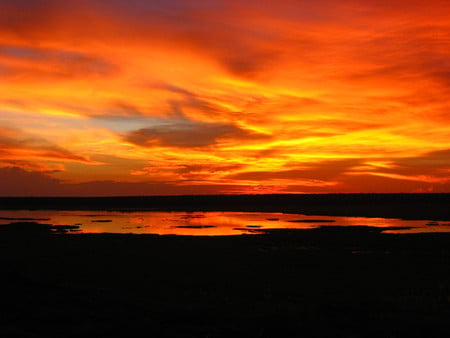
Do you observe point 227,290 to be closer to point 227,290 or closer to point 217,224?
point 227,290

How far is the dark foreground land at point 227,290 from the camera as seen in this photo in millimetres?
15031

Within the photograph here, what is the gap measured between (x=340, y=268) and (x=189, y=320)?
509 inches

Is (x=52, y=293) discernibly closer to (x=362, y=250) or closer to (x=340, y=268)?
(x=340, y=268)

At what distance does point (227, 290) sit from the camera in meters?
20.7

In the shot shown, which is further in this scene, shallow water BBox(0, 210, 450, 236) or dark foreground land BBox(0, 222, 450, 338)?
shallow water BBox(0, 210, 450, 236)

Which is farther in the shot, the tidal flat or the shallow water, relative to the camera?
the shallow water

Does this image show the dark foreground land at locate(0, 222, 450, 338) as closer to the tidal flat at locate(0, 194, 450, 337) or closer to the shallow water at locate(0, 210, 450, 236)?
the tidal flat at locate(0, 194, 450, 337)

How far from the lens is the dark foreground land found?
49.3 ft

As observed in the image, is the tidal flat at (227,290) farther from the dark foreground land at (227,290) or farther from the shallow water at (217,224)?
the shallow water at (217,224)

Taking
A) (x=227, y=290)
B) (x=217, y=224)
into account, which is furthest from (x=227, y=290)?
(x=217, y=224)

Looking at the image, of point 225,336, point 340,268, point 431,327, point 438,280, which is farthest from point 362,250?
point 225,336

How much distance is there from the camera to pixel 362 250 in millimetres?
34531

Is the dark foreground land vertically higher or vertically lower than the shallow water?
lower

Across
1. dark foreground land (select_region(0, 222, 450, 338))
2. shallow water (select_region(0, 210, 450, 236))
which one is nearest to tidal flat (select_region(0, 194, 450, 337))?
dark foreground land (select_region(0, 222, 450, 338))
